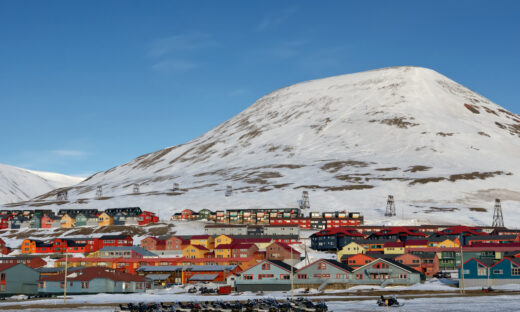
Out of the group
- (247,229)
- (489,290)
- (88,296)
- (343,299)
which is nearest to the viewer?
(343,299)

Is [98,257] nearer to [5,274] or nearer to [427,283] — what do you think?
[5,274]

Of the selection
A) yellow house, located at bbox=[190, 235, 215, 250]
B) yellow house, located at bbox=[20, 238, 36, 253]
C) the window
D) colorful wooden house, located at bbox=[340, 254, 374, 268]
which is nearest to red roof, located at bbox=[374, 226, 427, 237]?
colorful wooden house, located at bbox=[340, 254, 374, 268]

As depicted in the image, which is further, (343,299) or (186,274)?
(186,274)

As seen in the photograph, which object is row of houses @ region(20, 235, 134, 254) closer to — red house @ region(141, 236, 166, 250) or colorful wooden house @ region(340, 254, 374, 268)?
red house @ region(141, 236, 166, 250)

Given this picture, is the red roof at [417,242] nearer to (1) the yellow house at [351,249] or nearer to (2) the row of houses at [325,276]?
(1) the yellow house at [351,249]

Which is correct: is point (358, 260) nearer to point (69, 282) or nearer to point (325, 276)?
point (325, 276)

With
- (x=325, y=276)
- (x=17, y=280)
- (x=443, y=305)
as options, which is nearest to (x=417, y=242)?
(x=325, y=276)

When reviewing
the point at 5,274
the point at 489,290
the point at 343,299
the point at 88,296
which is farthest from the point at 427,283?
the point at 5,274

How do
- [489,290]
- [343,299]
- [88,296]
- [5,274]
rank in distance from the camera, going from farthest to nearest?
[5,274], [88,296], [489,290], [343,299]
